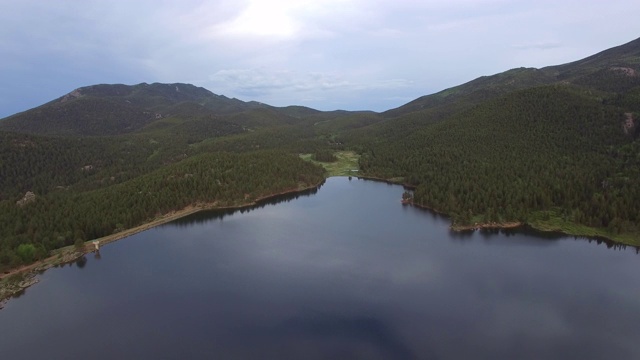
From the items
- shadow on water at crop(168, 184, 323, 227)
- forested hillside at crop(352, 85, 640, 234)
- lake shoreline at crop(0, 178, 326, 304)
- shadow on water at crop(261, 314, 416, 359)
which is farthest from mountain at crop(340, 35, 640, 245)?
lake shoreline at crop(0, 178, 326, 304)

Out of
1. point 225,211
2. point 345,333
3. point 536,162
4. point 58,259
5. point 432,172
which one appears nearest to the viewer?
point 345,333

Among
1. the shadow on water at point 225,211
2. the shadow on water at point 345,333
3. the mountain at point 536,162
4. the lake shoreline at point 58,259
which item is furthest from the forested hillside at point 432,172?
the shadow on water at point 345,333

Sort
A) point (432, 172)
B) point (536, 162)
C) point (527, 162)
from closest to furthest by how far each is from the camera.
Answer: point (536, 162) → point (527, 162) → point (432, 172)

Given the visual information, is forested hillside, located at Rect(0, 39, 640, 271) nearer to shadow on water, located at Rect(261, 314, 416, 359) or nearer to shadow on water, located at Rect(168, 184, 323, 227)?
shadow on water, located at Rect(168, 184, 323, 227)

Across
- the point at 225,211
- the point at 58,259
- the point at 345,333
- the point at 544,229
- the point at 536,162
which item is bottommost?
the point at 544,229

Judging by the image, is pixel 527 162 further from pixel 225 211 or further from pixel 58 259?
pixel 58 259

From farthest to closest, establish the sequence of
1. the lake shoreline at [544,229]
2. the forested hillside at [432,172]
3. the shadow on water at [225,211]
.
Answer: the shadow on water at [225,211], the forested hillside at [432,172], the lake shoreline at [544,229]

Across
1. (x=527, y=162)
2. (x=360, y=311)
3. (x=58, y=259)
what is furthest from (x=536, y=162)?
(x=58, y=259)

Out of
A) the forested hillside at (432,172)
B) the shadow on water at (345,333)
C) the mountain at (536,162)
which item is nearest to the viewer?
the shadow on water at (345,333)

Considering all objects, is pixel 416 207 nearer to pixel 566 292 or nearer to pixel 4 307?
pixel 566 292

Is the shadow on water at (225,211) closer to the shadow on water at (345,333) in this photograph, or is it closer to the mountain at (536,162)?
the mountain at (536,162)
